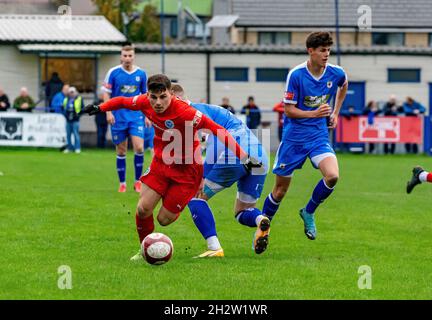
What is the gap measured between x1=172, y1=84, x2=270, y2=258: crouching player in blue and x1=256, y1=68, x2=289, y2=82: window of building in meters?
29.4

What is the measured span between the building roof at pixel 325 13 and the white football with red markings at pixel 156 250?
44.0m

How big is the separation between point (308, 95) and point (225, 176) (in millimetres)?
1456

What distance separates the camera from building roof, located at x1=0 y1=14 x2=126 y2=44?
3950cm

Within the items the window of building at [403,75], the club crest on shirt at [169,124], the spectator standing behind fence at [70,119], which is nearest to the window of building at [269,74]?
the window of building at [403,75]

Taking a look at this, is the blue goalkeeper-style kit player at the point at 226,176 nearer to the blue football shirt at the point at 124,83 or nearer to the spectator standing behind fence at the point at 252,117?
the blue football shirt at the point at 124,83

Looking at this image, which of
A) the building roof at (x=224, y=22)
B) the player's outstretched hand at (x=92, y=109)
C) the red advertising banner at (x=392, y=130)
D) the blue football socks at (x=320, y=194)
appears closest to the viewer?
the player's outstretched hand at (x=92, y=109)

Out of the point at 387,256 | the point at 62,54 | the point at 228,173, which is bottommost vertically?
the point at 387,256

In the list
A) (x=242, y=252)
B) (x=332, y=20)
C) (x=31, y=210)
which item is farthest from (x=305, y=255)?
(x=332, y=20)

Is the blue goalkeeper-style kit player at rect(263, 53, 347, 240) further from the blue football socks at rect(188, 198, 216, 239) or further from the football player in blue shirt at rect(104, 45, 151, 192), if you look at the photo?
the football player in blue shirt at rect(104, 45, 151, 192)

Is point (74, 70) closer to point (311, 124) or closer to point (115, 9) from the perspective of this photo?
point (115, 9)

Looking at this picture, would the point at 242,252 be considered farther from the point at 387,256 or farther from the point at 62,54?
the point at 62,54

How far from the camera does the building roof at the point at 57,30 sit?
39.5 m

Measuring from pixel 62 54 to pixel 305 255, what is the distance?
2995 centimetres
